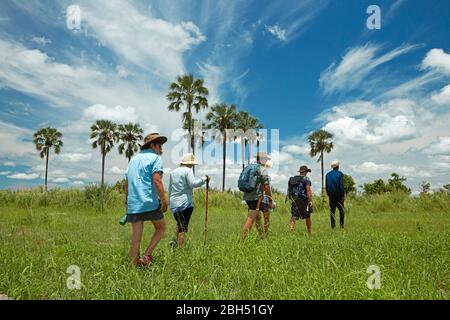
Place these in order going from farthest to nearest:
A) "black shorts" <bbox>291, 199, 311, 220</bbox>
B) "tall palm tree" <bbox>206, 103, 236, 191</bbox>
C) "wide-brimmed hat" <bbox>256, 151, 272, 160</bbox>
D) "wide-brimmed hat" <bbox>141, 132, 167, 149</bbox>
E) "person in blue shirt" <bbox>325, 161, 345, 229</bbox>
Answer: "tall palm tree" <bbox>206, 103, 236, 191</bbox>, "person in blue shirt" <bbox>325, 161, 345, 229</bbox>, "black shorts" <bbox>291, 199, 311, 220</bbox>, "wide-brimmed hat" <bbox>256, 151, 272, 160</bbox>, "wide-brimmed hat" <bbox>141, 132, 167, 149</bbox>

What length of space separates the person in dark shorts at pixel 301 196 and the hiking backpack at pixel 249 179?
2072 millimetres

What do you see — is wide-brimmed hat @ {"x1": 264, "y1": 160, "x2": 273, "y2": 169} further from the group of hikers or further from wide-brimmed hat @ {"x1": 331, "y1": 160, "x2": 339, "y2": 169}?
wide-brimmed hat @ {"x1": 331, "y1": 160, "x2": 339, "y2": 169}

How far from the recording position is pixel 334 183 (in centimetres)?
1065

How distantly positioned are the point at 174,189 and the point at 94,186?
13712mm

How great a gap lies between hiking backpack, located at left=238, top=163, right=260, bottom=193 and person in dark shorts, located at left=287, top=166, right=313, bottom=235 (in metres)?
2.07

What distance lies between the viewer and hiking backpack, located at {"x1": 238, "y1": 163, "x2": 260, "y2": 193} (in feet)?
24.6

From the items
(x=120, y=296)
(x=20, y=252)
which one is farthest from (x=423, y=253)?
(x=20, y=252)

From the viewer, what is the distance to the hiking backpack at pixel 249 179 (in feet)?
24.6

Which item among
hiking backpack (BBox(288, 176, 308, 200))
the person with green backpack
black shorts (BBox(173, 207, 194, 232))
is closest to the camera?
black shorts (BBox(173, 207, 194, 232))

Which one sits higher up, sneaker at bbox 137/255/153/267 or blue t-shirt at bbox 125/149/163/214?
blue t-shirt at bbox 125/149/163/214

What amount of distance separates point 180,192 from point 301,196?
3.83 meters

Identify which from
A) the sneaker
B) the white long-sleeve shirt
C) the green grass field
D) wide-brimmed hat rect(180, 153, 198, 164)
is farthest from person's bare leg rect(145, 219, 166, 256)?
wide-brimmed hat rect(180, 153, 198, 164)

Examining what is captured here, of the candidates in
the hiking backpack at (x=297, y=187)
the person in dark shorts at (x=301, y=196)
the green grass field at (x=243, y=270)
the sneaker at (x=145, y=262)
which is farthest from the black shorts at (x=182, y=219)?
the hiking backpack at (x=297, y=187)

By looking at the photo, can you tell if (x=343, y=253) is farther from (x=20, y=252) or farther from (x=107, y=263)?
(x=20, y=252)
